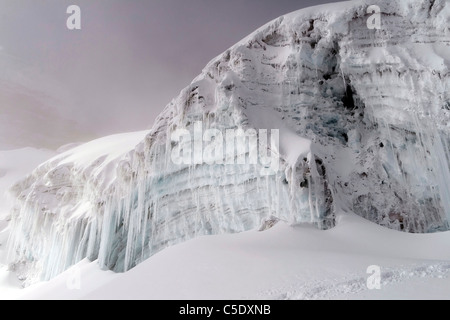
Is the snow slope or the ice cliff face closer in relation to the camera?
the snow slope

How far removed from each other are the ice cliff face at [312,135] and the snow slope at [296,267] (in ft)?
6.27

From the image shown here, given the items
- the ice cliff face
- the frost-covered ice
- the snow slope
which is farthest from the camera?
the frost-covered ice

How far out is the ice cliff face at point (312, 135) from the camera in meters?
15.7

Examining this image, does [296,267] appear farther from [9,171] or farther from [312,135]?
[9,171]

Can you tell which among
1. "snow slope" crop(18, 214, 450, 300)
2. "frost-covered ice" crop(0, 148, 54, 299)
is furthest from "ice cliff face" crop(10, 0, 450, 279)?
"frost-covered ice" crop(0, 148, 54, 299)

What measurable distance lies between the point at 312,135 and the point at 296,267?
9860 mm

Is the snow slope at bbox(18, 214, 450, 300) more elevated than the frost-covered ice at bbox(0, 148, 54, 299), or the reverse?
the frost-covered ice at bbox(0, 148, 54, 299)

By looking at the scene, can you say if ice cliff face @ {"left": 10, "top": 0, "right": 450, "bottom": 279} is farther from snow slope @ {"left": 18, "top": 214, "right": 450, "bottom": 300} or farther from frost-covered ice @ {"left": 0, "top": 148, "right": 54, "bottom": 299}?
frost-covered ice @ {"left": 0, "top": 148, "right": 54, "bottom": 299}

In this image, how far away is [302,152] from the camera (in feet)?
53.8

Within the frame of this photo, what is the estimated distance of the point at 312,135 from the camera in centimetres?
1825

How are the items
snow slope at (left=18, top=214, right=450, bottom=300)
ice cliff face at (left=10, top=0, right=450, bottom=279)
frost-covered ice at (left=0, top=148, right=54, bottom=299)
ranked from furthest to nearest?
frost-covered ice at (left=0, top=148, right=54, bottom=299), ice cliff face at (left=10, top=0, right=450, bottom=279), snow slope at (left=18, top=214, right=450, bottom=300)

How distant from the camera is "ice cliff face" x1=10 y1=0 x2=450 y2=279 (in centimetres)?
1570

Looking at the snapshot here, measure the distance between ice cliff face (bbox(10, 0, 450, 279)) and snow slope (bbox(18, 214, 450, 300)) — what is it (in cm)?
191
